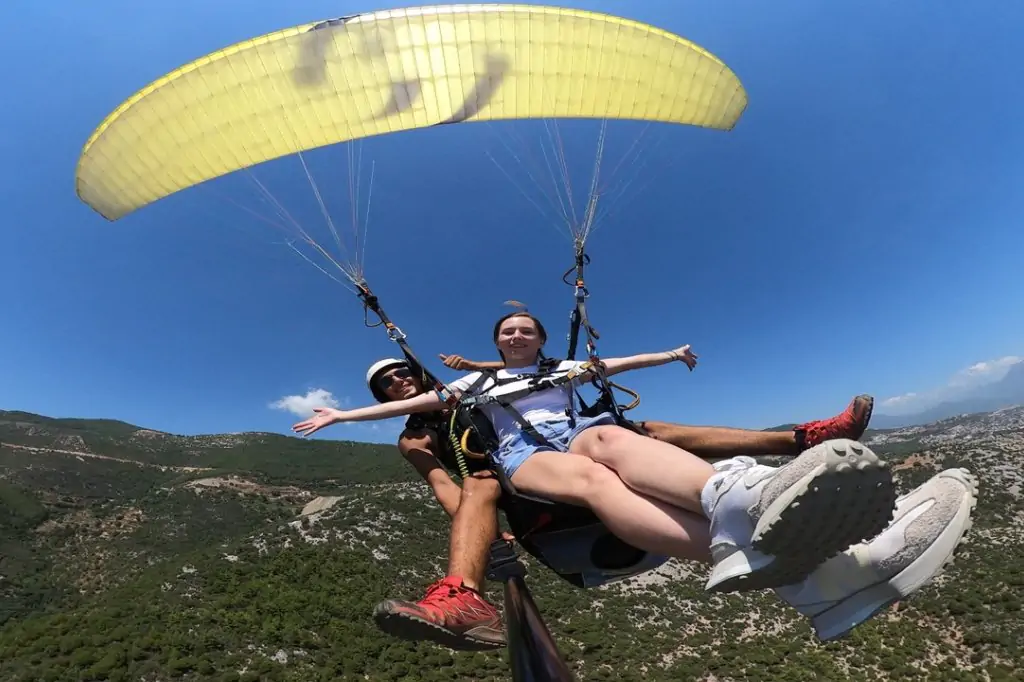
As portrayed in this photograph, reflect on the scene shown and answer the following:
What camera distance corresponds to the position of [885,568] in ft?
6.77

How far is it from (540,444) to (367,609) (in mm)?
33019

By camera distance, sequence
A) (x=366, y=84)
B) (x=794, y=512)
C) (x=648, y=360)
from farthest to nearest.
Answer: (x=366, y=84) < (x=648, y=360) < (x=794, y=512)

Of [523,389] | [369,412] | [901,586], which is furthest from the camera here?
[523,389]

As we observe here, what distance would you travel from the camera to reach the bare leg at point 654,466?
87.8 inches

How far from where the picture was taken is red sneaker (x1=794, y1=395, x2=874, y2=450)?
3.03m

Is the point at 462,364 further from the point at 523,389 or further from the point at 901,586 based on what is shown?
the point at 901,586

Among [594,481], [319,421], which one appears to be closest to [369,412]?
[319,421]

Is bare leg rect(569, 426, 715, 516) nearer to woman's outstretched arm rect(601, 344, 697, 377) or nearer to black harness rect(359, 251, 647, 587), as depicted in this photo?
black harness rect(359, 251, 647, 587)

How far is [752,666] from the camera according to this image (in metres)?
28.5

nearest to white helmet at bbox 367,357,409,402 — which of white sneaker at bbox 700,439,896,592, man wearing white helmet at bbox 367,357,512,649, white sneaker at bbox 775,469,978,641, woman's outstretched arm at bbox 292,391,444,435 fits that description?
man wearing white helmet at bbox 367,357,512,649

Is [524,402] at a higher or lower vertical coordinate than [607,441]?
higher

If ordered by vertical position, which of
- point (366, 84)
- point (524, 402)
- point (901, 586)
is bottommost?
point (901, 586)

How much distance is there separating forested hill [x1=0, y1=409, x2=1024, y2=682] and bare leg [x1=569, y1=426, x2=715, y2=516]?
1042 inches

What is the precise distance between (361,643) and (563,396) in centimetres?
3122
